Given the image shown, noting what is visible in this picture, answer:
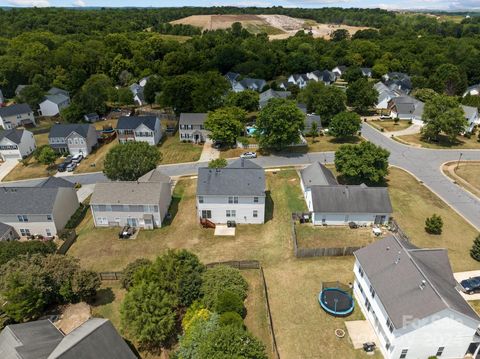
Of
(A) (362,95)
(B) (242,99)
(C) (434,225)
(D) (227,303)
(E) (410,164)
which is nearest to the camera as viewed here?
(D) (227,303)

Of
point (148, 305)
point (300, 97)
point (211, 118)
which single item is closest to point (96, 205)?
point (148, 305)

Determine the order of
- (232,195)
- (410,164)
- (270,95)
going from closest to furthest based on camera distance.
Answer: (232,195) → (410,164) → (270,95)

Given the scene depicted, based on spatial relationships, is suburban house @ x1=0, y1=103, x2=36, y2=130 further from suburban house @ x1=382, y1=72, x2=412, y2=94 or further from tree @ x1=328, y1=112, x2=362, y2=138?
suburban house @ x1=382, y1=72, x2=412, y2=94

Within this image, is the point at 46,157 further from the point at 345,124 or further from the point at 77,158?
the point at 345,124

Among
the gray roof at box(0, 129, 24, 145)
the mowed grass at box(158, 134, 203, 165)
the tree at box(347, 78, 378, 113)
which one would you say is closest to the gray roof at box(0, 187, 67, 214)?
the mowed grass at box(158, 134, 203, 165)

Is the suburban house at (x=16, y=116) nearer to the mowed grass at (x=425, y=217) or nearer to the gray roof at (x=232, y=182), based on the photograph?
the gray roof at (x=232, y=182)

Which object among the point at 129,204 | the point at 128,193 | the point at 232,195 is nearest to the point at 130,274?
the point at 129,204
